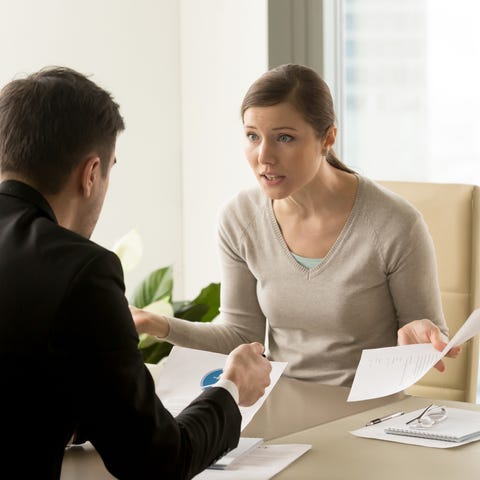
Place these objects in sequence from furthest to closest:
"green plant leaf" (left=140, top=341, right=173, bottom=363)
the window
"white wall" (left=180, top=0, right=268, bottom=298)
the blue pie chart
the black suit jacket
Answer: "white wall" (left=180, top=0, right=268, bottom=298) → the window → "green plant leaf" (left=140, top=341, right=173, bottom=363) → the blue pie chart → the black suit jacket

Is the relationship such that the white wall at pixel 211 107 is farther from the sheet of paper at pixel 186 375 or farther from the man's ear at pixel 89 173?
the man's ear at pixel 89 173

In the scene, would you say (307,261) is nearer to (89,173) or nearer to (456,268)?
(456,268)

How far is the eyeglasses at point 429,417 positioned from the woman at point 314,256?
0.44m

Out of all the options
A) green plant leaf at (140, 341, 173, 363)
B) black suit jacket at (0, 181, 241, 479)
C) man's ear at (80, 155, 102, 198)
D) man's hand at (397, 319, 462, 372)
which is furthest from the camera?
green plant leaf at (140, 341, 173, 363)

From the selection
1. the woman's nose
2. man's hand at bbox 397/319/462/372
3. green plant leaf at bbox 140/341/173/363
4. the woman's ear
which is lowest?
green plant leaf at bbox 140/341/173/363

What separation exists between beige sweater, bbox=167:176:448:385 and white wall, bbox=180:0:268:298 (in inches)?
60.7

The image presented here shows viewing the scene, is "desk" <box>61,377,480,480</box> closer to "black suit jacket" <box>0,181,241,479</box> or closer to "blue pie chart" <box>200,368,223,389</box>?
"blue pie chart" <box>200,368,223,389</box>

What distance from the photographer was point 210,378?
1856mm

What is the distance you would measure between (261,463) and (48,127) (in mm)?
630

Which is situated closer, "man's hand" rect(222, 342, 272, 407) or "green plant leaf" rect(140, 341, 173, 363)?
"man's hand" rect(222, 342, 272, 407)

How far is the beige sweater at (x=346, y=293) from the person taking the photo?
224 centimetres

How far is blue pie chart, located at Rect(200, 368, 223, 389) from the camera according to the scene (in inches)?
72.4

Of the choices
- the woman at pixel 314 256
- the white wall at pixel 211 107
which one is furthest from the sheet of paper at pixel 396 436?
the white wall at pixel 211 107

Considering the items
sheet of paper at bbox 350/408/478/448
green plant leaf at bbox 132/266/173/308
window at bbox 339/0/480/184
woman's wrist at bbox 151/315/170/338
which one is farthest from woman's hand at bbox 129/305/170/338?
window at bbox 339/0/480/184
